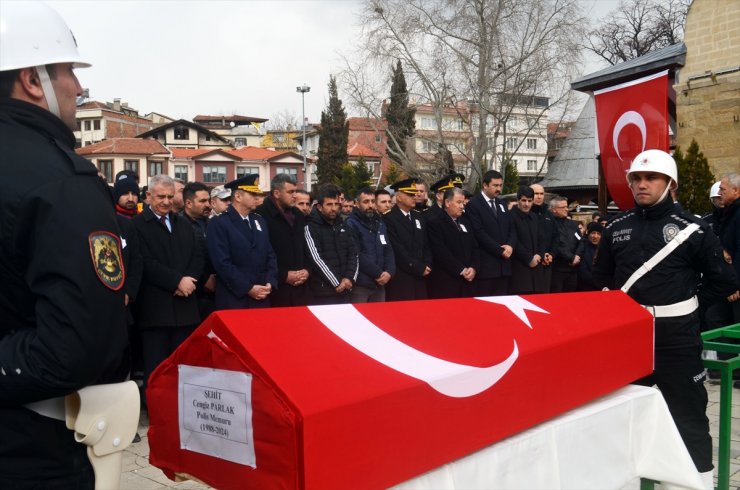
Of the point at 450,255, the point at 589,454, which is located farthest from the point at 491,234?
the point at 589,454

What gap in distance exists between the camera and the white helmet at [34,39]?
171 cm

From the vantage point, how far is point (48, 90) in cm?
179

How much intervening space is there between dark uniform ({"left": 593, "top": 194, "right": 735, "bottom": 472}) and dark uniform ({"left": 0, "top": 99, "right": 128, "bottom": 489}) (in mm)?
3181

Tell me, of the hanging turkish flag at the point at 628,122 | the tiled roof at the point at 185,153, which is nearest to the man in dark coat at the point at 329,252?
the hanging turkish flag at the point at 628,122

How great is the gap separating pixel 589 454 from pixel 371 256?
17.3 ft

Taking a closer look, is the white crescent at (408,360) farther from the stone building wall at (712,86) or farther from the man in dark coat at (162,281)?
the stone building wall at (712,86)

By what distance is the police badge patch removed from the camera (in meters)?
1.64

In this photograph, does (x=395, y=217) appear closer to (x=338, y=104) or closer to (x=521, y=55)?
(x=521, y=55)

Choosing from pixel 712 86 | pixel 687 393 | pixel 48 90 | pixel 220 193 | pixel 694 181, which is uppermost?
pixel 712 86

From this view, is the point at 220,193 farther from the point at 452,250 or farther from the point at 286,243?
the point at 452,250

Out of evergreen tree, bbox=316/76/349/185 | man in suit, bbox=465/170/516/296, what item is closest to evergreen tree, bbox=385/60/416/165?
man in suit, bbox=465/170/516/296

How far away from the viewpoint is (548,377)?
2.45 meters

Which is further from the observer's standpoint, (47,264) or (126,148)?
(126,148)

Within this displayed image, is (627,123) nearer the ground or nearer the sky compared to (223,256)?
nearer the sky
